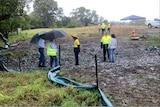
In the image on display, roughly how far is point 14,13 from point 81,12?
230 feet

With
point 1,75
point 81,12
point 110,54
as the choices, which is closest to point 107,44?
point 110,54

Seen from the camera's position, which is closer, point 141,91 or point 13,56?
point 141,91

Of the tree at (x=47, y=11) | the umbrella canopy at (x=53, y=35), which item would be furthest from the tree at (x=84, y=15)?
the umbrella canopy at (x=53, y=35)

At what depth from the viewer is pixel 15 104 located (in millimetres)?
7980

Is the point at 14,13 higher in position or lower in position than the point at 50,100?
higher

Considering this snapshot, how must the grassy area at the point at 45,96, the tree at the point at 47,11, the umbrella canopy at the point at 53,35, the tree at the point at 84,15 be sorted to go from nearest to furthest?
1. the grassy area at the point at 45,96
2. the umbrella canopy at the point at 53,35
3. the tree at the point at 47,11
4. the tree at the point at 84,15

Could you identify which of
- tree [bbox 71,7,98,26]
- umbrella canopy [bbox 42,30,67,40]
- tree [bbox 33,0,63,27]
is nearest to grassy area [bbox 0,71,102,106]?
umbrella canopy [bbox 42,30,67,40]

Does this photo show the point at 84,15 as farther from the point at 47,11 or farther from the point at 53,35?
the point at 53,35

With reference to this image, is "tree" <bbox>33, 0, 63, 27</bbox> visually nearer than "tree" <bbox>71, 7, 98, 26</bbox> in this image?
Yes

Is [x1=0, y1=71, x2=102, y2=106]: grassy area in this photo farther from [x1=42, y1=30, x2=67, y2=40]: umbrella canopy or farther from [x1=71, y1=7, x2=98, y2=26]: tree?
[x1=71, y1=7, x2=98, y2=26]: tree

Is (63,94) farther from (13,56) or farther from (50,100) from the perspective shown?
(13,56)

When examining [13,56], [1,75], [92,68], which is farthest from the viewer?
[13,56]

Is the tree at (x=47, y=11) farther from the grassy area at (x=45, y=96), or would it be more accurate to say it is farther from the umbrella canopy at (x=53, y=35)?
the grassy area at (x=45, y=96)

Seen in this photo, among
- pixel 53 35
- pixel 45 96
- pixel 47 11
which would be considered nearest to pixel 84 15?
pixel 47 11
